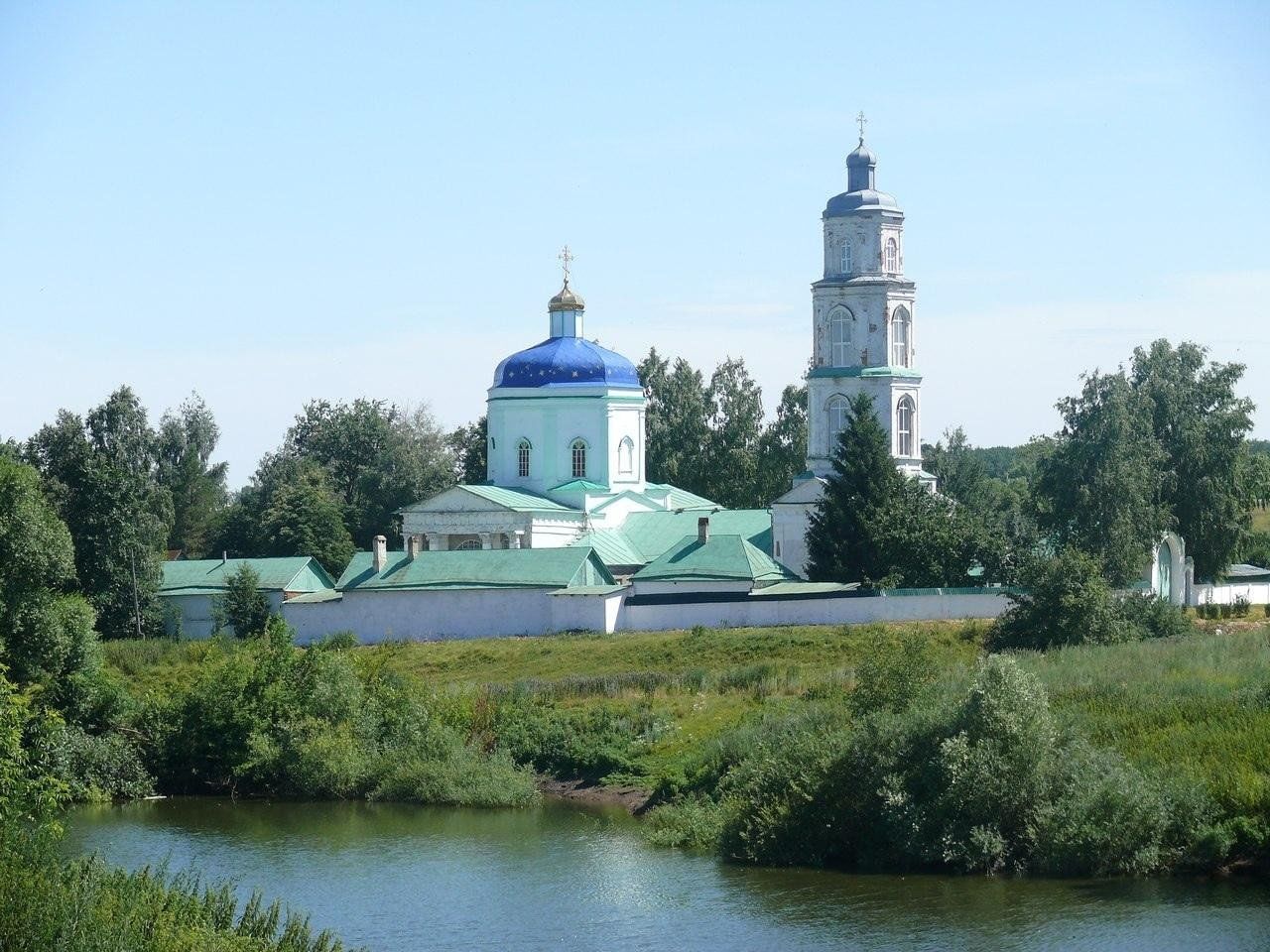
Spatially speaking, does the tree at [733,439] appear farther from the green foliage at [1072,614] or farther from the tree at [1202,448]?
the green foliage at [1072,614]

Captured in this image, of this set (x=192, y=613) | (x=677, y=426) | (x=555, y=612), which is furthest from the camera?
(x=677, y=426)

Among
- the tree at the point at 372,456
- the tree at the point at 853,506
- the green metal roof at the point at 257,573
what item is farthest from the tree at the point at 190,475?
the tree at the point at 853,506

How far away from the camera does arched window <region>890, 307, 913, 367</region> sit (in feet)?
182

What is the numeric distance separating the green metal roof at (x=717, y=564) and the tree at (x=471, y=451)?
41.2 feet

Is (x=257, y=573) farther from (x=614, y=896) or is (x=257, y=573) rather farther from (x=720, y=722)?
(x=614, y=896)

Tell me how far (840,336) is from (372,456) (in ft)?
75.8

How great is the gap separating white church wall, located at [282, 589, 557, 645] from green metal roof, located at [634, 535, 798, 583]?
335 cm

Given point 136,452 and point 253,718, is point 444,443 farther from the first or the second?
point 253,718

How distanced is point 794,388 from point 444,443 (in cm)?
1185

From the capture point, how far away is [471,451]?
6738 cm

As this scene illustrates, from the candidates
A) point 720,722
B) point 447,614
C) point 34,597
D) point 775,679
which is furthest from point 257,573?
point 720,722

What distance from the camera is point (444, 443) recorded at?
74.4m

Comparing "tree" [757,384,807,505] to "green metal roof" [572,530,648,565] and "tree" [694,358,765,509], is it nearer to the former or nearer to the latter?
"tree" [694,358,765,509]

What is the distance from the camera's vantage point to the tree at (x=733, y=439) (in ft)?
231
